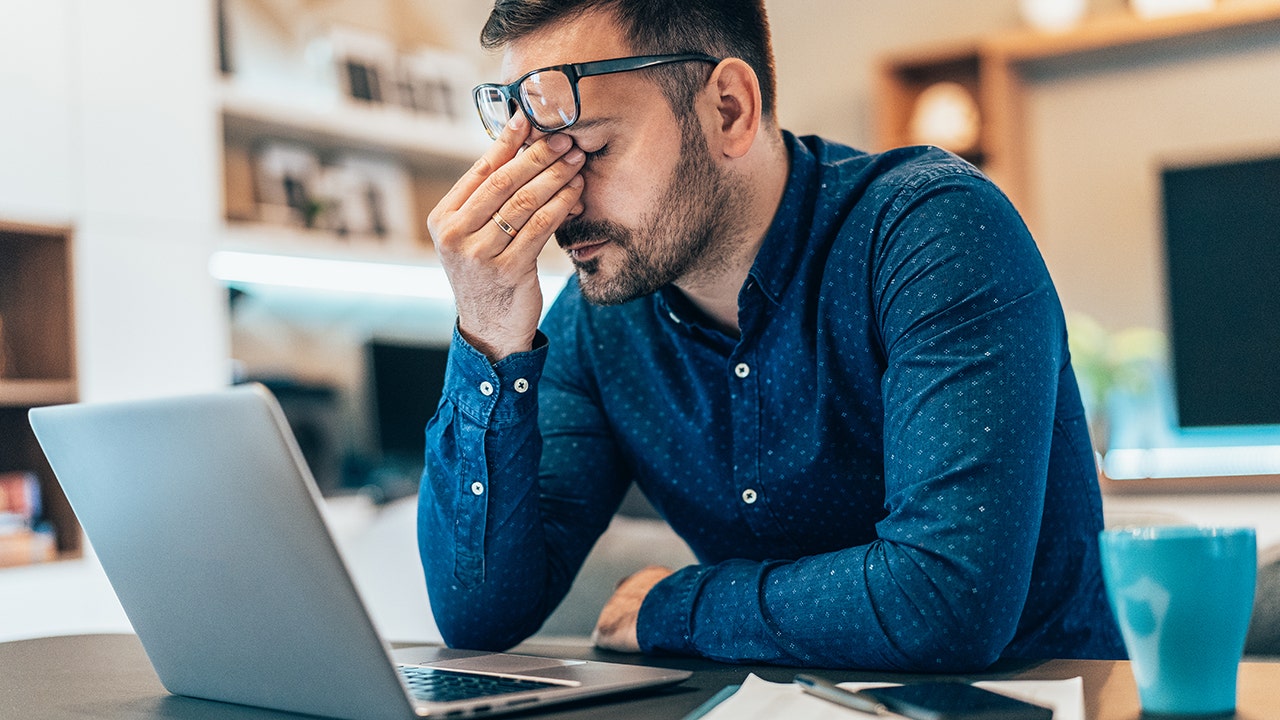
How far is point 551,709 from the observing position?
2.31 ft

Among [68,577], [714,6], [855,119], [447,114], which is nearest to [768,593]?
[714,6]

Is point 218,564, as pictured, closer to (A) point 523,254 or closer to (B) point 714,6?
(A) point 523,254

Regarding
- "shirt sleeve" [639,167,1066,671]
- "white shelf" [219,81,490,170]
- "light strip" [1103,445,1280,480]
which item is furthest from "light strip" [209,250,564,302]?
"shirt sleeve" [639,167,1066,671]

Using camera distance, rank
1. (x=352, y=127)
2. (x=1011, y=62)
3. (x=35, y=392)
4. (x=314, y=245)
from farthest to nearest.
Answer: (x=1011, y=62), (x=352, y=127), (x=314, y=245), (x=35, y=392)

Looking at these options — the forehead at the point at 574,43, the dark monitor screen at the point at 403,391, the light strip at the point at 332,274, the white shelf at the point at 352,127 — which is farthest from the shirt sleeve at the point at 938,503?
the dark monitor screen at the point at 403,391

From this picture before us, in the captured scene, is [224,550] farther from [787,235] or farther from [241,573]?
[787,235]

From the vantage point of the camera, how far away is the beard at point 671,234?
1229 mm

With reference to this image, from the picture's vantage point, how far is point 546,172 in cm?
117

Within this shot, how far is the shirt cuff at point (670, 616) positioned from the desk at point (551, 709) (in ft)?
0.06

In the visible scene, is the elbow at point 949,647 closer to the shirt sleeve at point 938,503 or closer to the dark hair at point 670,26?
the shirt sleeve at point 938,503

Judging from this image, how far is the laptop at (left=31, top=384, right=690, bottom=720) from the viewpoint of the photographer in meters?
0.62

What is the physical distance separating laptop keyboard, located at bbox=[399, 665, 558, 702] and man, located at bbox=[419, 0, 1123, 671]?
218 mm

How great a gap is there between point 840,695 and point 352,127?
3087 mm

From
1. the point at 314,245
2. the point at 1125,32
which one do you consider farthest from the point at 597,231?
the point at 1125,32
